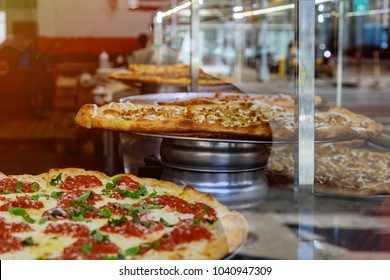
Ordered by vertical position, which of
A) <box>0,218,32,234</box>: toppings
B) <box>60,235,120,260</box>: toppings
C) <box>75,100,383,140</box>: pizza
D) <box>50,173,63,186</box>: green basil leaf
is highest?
<box>75,100,383,140</box>: pizza

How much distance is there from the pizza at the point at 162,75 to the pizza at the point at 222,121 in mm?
769

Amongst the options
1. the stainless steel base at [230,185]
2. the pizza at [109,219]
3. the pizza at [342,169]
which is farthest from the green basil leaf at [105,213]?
the pizza at [342,169]

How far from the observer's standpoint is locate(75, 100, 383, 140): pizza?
2904 millimetres

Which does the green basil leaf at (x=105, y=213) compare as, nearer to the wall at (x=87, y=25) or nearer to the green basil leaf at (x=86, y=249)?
the green basil leaf at (x=86, y=249)

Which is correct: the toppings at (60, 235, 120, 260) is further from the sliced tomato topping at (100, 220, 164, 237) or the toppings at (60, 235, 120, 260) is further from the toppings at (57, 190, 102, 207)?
the toppings at (57, 190, 102, 207)

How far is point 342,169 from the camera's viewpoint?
3549mm

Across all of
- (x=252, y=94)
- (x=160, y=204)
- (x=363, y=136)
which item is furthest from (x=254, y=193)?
(x=252, y=94)

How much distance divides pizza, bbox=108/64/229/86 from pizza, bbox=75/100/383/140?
30.3 inches

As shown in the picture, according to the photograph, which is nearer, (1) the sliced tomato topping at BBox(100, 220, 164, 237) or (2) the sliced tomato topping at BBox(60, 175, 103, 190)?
(1) the sliced tomato topping at BBox(100, 220, 164, 237)

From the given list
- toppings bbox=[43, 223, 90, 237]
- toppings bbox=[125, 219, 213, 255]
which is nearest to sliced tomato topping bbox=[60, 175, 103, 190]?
toppings bbox=[43, 223, 90, 237]

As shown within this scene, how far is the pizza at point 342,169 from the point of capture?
2.92 m

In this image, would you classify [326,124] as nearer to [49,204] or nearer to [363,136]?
[363,136]

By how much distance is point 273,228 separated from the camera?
264cm
